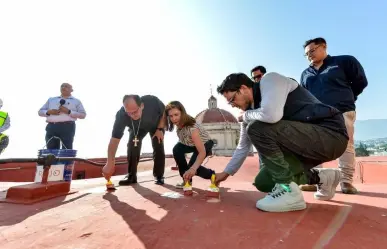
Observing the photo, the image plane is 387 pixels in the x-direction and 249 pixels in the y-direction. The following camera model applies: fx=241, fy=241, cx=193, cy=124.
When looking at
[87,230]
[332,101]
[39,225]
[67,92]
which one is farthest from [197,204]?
[67,92]

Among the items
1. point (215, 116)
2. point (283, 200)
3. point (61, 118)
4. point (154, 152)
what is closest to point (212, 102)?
point (215, 116)

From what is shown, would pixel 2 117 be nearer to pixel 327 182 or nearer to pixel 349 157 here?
pixel 327 182

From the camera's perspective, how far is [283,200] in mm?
1841

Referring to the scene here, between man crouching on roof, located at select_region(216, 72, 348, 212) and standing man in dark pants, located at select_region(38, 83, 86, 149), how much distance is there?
3.72 m

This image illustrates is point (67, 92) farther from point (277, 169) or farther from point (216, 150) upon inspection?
point (216, 150)

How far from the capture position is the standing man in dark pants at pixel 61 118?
4680 millimetres

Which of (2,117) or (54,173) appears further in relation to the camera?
(2,117)

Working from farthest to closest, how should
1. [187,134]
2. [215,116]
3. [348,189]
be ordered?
[215,116] → [187,134] → [348,189]

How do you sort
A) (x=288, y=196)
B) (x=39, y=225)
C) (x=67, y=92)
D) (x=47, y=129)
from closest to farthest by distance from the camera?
(x=39, y=225)
(x=288, y=196)
(x=47, y=129)
(x=67, y=92)

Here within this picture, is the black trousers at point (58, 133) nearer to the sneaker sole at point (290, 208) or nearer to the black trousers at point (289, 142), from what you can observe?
the black trousers at point (289, 142)

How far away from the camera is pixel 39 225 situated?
5.74 feet

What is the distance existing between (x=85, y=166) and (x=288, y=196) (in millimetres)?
9191

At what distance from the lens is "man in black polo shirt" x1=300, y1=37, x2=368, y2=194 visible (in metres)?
3.09

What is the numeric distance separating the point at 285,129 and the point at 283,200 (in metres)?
0.57
